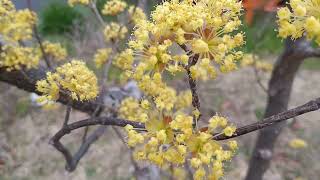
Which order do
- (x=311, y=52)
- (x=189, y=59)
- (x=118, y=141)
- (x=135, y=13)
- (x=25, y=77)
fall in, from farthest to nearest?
1. (x=118, y=141)
2. (x=311, y=52)
3. (x=135, y=13)
4. (x=25, y=77)
5. (x=189, y=59)

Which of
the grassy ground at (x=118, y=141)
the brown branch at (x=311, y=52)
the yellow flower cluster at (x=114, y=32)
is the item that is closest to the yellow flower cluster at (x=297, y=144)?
the grassy ground at (x=118, y=141)

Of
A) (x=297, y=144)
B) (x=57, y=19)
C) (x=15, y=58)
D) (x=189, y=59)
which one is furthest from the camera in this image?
(x=57, y=19)

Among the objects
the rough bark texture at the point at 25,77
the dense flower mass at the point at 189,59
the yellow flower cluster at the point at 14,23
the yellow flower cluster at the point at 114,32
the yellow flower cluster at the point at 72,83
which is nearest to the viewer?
the dense flower mass at the point at 189,59

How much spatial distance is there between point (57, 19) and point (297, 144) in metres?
3.14

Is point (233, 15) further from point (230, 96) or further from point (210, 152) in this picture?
point (230, 96)

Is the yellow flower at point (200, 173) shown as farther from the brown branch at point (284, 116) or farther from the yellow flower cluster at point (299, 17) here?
the yellow flower cluster at point (299, 17)

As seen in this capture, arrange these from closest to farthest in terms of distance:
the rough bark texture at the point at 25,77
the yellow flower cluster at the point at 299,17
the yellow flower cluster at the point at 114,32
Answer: the yellow flower cluster at the point at 299,17 < the rough bark texture at the point at 25,77 < the yellow flower cluster at the point at 114,32

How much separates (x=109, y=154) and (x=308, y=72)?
2.53 meters

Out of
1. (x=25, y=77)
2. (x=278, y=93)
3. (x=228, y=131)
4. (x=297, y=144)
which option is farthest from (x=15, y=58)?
(x=297, y=144)

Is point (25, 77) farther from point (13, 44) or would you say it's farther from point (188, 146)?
point (188, 146)

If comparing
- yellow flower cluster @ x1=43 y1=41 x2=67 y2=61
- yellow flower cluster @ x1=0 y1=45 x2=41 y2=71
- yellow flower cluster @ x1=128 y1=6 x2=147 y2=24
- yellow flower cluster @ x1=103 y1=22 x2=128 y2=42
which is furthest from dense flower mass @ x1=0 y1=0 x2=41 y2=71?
yellow flower cluster @ x1=128 y1=6 x2=147 y2=24

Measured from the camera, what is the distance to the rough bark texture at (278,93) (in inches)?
102

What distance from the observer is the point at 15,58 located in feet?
6.60

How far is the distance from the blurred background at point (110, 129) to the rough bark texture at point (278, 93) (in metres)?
0.49
